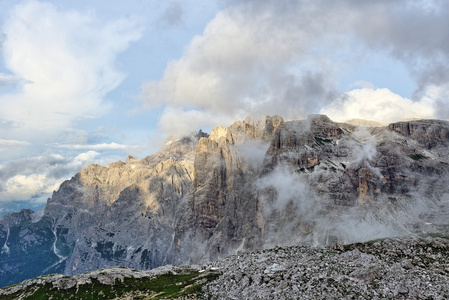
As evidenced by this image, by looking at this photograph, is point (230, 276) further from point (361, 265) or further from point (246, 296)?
point (361, 265)

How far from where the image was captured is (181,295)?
186m

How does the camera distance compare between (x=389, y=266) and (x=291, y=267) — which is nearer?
(x=389, y=266)

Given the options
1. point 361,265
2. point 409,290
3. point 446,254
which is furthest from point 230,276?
point 446,254

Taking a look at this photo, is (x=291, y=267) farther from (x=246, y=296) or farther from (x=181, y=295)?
(x=181, y=295)

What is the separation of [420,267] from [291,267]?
2040 inches

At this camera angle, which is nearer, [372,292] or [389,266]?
[372,292]

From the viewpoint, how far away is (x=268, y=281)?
17562 cm

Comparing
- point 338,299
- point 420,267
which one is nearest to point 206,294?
point 338,299

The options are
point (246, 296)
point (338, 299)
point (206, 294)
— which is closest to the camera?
point (338, 299)

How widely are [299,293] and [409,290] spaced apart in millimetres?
38502

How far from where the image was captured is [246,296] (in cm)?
17012

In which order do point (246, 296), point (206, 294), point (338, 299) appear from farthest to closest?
1. point (206, 294)
2. point (246, 296)
3. point (338, 299)

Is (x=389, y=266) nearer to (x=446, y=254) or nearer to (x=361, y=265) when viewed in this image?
(x=361, y=265)

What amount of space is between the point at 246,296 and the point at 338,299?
123 feet
